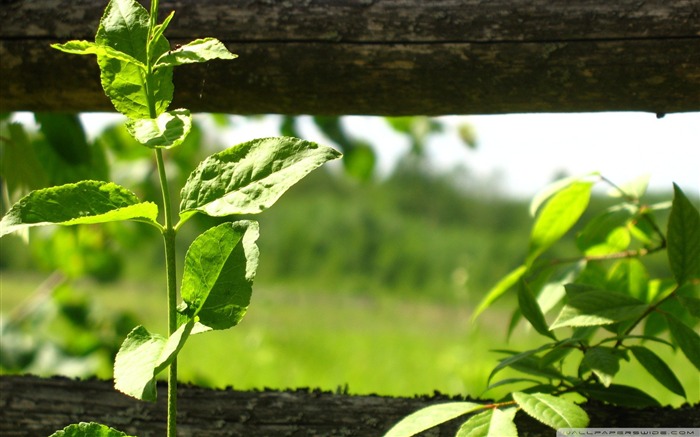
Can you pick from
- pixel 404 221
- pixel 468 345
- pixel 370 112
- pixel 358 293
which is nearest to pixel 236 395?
pixel 370 112

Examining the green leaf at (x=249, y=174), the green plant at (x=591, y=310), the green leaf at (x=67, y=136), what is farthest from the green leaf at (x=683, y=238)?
the green leaf at (x=67, y=136)

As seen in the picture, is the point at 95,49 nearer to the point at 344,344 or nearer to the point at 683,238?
the point at 683,238

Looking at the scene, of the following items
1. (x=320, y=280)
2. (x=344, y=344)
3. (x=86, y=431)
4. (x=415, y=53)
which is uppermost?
(x=320, y=280)

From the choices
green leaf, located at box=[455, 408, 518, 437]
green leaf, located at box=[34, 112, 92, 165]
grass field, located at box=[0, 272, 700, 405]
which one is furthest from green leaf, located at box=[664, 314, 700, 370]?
grass field, located at box=[0, 272, 700, 405]

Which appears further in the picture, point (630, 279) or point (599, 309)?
point (630, 279)

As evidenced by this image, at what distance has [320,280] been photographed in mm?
2725

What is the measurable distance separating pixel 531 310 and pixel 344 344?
70.8 inches

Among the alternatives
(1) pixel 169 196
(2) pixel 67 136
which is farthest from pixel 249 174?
(2) pixel 67 136

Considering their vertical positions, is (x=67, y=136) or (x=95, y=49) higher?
(x=67, y=136)

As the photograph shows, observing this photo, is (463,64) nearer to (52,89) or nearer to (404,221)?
(52,89)

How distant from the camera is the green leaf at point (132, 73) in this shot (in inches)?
13.4

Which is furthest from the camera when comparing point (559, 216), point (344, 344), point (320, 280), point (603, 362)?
point (320, 280)

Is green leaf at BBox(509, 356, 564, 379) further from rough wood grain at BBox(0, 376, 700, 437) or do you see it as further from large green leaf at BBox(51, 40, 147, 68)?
large green leaf at BBox(51, 40, 147, 68)

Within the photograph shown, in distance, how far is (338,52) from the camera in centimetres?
50
